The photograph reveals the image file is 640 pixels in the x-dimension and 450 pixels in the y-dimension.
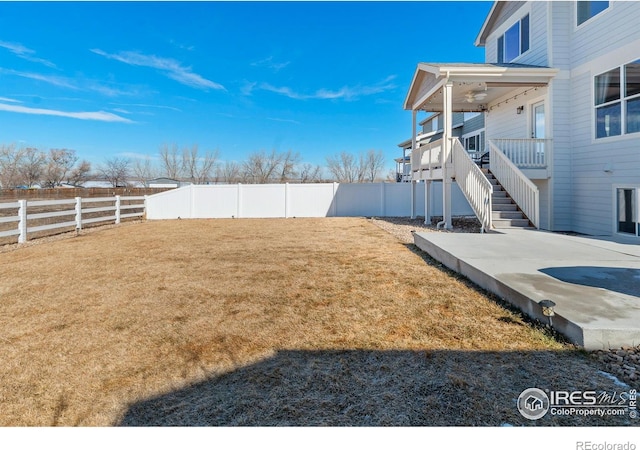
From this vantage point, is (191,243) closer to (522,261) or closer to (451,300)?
(451,300)


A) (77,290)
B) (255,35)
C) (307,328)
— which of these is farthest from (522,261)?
(255,35)

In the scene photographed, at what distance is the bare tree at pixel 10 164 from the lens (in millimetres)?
38312

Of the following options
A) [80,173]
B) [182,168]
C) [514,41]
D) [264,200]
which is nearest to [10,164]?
[80,173]

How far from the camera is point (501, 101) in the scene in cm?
1123

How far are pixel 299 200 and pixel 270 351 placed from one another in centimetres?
1318

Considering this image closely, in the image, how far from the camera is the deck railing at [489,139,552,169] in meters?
8.66

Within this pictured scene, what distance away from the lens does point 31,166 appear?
40.0 meters

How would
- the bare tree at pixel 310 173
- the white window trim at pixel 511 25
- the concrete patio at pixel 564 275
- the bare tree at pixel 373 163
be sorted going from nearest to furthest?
the concrete patio at pixel 564 275
the white window trim at pixel 511 25
the bare tree at pixel 310 173
the bare tree at pixel 373 163

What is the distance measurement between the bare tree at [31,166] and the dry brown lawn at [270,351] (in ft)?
153

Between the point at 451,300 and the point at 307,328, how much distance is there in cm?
168

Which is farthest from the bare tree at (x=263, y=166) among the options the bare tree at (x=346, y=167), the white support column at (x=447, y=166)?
the white support column at (x=447, y=166)

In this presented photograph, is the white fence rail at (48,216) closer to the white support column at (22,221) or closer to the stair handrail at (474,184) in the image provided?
the white support column at (22,221)

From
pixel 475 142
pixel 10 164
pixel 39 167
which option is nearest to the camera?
pixel 475 142

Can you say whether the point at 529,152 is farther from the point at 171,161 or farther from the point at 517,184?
the point at 171,161
